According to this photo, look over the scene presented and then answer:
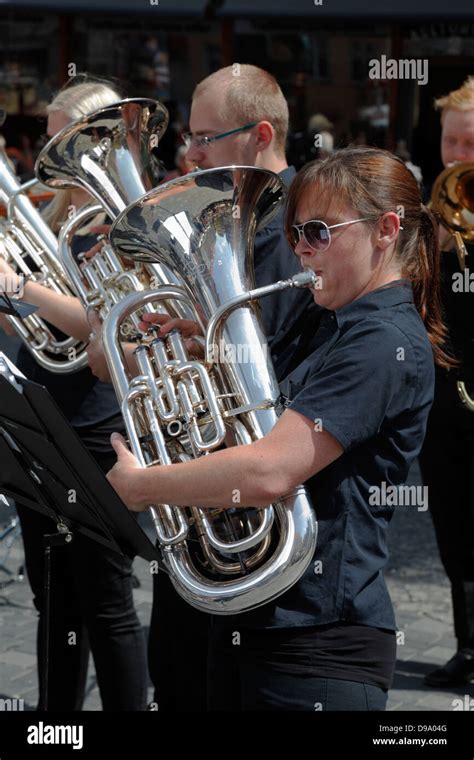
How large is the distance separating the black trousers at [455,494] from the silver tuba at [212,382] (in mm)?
1670

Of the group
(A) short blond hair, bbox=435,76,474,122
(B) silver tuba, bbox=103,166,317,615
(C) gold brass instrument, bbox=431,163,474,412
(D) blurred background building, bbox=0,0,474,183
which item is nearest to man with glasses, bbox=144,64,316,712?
(B) silver tuba, bbox=103,166,317,615

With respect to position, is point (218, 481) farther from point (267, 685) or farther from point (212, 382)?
point (267, 685)

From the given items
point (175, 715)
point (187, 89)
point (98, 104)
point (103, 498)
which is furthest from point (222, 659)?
point (187, 89)

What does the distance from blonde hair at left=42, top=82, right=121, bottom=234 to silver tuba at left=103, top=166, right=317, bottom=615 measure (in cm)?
93

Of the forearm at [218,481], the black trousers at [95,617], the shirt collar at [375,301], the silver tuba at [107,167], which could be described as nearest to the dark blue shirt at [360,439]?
the shirt collar at [375,301]

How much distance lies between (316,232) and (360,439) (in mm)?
408

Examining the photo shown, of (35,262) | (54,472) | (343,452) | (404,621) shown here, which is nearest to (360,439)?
(343,452)

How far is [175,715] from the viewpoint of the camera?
218cm

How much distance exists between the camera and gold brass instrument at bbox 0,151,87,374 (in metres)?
3.22

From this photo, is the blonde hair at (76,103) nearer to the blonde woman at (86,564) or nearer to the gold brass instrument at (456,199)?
the blonde woman at (86,564)

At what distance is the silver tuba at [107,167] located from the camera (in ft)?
9.57

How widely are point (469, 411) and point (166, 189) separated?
186 cm

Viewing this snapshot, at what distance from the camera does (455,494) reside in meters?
3.94

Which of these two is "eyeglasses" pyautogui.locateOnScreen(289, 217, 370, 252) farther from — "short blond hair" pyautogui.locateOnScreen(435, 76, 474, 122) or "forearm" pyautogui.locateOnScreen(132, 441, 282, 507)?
"short blond hair" pyautogui.locateOnScreen(435, 76, 474, 122)
